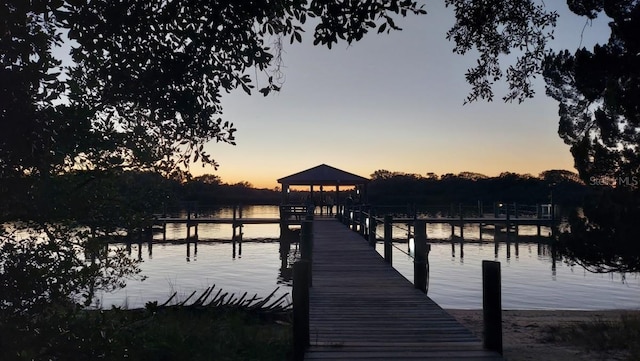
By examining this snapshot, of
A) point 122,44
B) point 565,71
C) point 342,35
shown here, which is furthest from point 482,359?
point 565,71

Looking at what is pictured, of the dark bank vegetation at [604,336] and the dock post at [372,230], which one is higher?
the dock post at [372,230]

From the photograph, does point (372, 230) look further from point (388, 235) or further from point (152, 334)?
point (152, 334)

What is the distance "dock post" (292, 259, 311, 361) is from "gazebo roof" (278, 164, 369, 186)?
1021 inches

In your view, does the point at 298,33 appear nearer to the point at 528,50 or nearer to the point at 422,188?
the point at 528,50

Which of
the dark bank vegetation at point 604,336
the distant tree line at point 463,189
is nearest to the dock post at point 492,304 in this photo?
the dark bank vegetation at point 604,336

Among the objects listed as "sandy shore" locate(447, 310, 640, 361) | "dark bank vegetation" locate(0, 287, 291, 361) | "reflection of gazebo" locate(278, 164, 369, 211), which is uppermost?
"reflection of gazebo" locate(278, 164, 369, 211)

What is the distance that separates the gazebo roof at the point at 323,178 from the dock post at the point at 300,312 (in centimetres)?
2594

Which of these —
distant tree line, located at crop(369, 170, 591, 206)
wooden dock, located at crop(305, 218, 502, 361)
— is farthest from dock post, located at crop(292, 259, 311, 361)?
distant tree line, located at crop(369, 170, 591, 206)

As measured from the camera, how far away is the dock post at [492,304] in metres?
6.05

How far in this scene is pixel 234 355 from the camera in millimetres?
7727

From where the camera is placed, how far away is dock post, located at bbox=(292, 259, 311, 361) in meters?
6.00

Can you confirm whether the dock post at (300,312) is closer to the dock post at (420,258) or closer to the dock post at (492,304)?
the dock post at (492,304)

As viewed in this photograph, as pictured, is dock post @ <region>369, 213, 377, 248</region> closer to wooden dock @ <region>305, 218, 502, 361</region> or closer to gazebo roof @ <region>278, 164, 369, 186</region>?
wooden dock @ <region>305, 218, 502, 361</region>

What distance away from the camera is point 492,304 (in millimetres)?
6141
